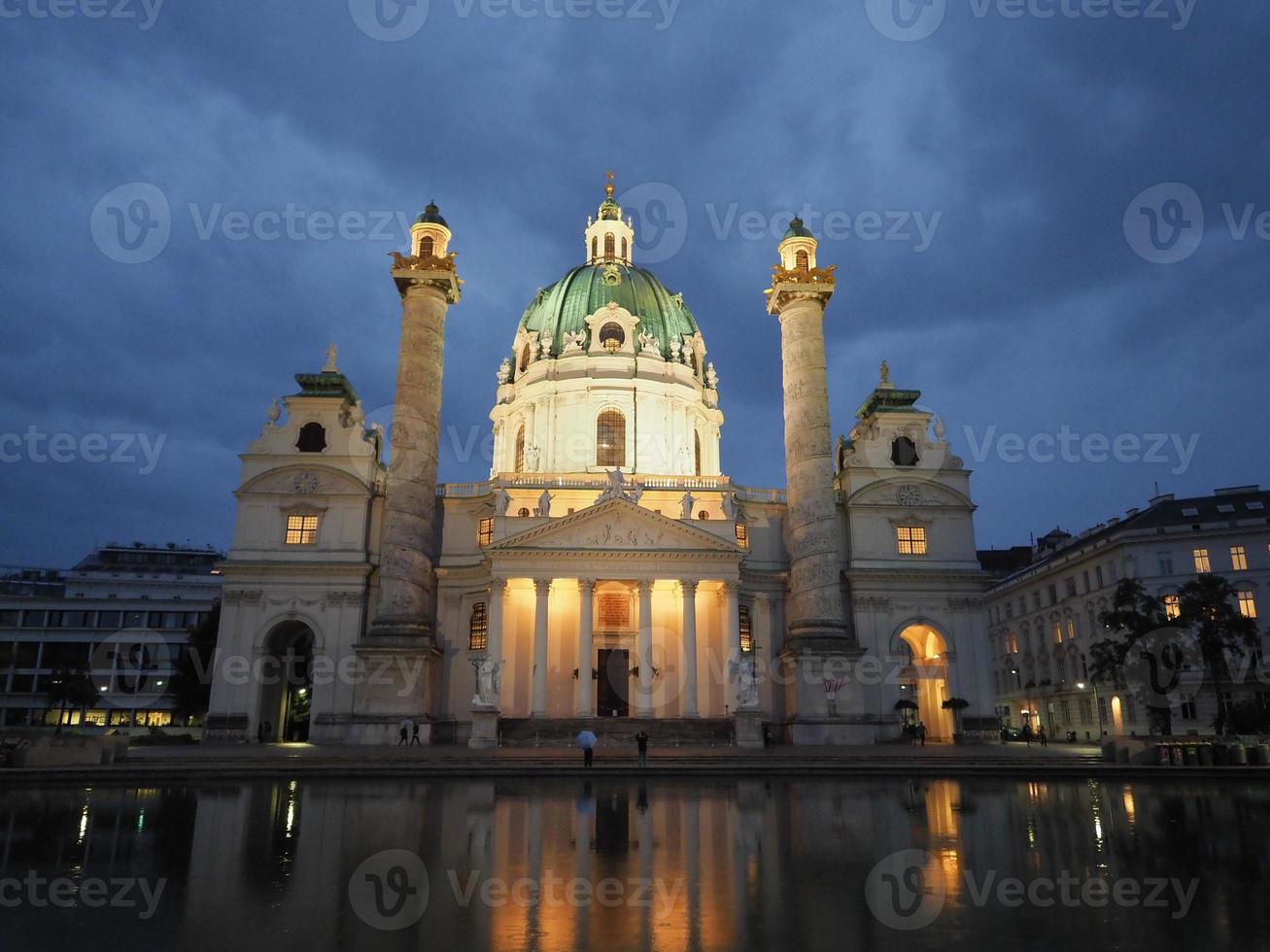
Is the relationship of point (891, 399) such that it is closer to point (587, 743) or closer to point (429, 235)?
point (429, 235)

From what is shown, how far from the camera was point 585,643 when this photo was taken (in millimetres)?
43594

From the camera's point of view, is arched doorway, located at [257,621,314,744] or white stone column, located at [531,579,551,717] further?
arched doorway, located at [257,621,314,744]

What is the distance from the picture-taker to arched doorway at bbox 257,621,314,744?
→ 157 ft

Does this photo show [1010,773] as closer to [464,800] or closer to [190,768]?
[464,800]

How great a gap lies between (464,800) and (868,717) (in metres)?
28.0

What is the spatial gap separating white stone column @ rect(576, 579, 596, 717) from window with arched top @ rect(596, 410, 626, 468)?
13120 mm

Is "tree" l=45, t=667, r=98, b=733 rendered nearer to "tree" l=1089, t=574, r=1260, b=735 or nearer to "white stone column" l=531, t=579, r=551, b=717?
"white stone column" l=531, t=579, r=551, b=717

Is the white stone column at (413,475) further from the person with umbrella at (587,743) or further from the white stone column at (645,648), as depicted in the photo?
the person with umbrella at (587,743)

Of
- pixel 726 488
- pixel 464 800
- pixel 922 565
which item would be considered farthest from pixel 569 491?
pixel 464 800

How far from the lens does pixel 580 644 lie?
143ft

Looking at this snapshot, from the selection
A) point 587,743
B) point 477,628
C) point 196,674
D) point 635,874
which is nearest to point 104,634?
point 196,674

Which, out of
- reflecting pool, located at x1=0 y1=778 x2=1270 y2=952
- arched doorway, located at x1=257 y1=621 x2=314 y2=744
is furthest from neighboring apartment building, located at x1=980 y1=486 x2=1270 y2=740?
arched doorway, located at x1=257 y1=621 x2=314 y2=744

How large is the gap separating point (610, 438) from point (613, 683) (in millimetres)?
16812

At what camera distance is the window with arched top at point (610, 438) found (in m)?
56.8
